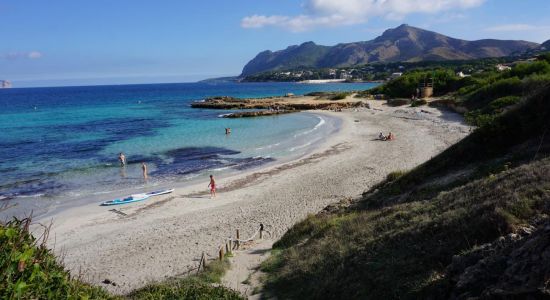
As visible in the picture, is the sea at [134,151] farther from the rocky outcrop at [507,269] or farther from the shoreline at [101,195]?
the rocky outcrop at [507,269]

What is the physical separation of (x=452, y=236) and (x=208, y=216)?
13597 millimetres

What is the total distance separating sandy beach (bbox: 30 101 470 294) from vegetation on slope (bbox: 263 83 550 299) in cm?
214

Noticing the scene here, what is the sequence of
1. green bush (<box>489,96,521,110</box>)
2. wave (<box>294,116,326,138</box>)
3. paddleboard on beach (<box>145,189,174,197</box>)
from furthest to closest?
wave (<box>294,116,326,138</box>)
green bush (<box>489,96,521,110</box>)
paddleboard on beach (<box>145,189,174,197</box>)

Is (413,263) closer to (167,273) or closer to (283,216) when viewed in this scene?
(167,273)

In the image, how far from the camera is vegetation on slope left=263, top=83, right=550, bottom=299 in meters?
5.56

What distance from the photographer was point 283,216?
62.0 feet

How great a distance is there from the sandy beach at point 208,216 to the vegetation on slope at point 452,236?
7.01 ft

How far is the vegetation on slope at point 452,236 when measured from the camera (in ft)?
18.2

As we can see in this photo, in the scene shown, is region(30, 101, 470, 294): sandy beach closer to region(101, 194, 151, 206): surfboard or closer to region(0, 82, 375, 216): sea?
region(101, 194, 151, 206): surfboard

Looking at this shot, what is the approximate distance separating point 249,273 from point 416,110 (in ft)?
152

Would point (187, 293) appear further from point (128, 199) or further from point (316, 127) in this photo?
Result: point (316, 127)

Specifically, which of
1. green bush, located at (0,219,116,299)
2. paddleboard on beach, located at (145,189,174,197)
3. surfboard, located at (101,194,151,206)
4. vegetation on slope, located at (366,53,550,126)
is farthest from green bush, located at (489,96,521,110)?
green bush, located at (0,219,116,299)

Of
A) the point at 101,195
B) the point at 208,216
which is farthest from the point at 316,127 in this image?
the point at 208,216

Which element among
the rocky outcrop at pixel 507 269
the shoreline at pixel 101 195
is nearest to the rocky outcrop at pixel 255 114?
the shoreline at pixel 101 195
